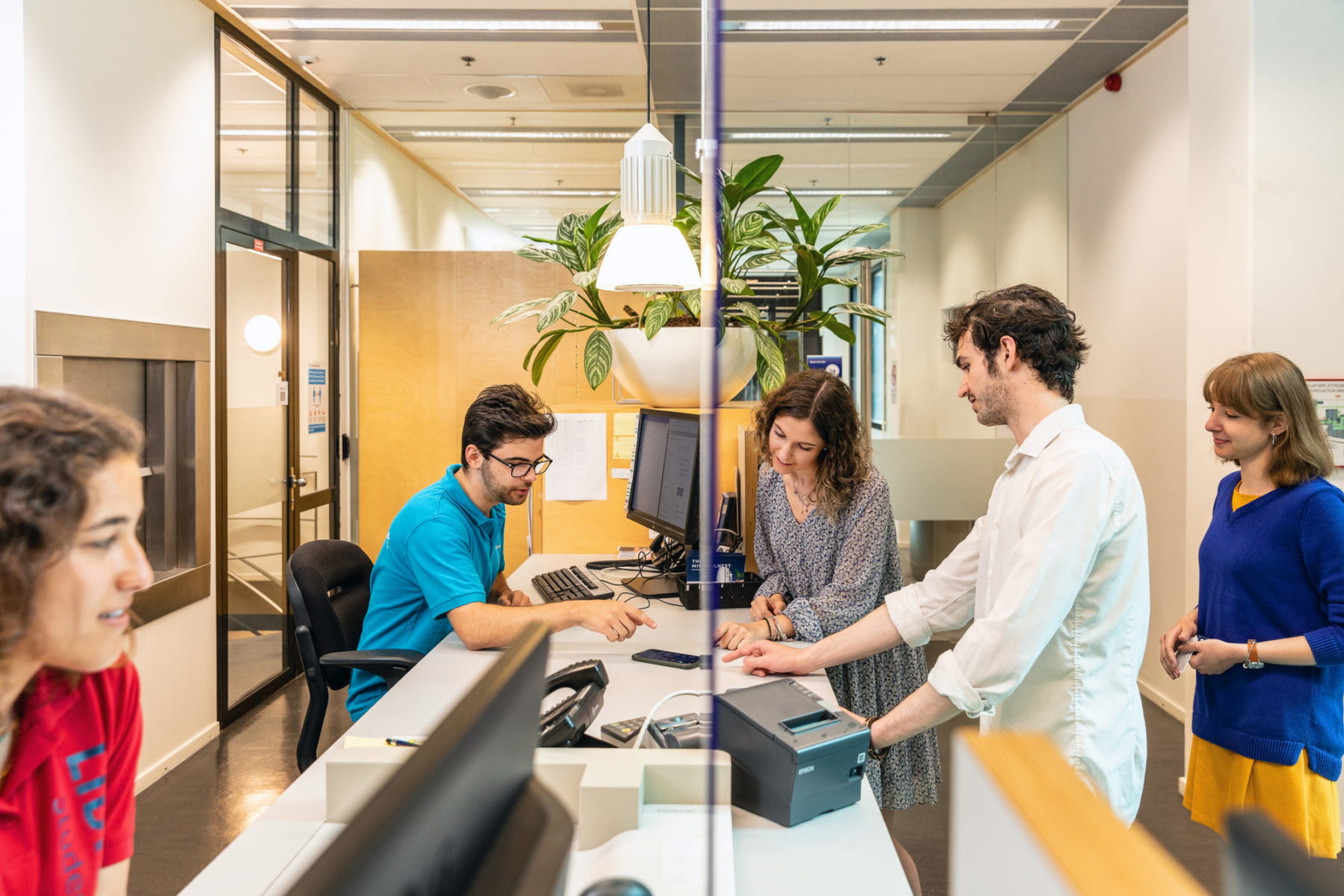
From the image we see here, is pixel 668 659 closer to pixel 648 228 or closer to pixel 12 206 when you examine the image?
pixel 648 228

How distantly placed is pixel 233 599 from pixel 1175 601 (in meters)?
3.84

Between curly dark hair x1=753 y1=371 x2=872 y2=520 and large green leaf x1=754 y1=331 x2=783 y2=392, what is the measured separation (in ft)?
0.97

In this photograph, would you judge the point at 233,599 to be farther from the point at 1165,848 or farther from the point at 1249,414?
the point at 1165,848

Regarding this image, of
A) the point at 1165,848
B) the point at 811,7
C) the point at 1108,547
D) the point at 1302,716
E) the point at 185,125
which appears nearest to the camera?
the point at 1165,848

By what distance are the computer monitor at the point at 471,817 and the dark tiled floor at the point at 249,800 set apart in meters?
2.03

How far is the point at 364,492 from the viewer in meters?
4.80

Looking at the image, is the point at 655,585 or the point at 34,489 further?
the point at 655,585

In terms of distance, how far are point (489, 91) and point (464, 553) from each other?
3.19 m

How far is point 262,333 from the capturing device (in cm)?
396

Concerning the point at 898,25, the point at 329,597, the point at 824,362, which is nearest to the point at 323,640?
the point at 329,597

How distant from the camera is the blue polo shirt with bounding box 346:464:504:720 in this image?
6.50 ft

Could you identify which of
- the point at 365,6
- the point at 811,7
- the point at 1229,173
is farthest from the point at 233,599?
the point at 1229,173

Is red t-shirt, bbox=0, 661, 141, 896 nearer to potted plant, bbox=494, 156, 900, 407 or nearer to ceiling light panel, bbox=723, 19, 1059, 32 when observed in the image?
potted plant, bbox=494, 156, 900, 407

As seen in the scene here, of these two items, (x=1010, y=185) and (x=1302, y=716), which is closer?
(x=1302, y=716)
